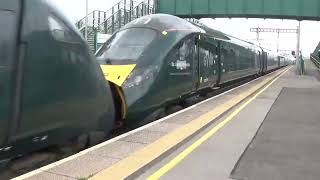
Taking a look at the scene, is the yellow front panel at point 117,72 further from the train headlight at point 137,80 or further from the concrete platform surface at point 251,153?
the concrete platform surface at point 251,153

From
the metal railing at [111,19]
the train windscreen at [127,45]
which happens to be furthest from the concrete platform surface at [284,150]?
the metal railing at [111,19]

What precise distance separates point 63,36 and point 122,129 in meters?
4.59

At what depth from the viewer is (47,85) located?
681 centimetres

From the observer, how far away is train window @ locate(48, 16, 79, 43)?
7090mm

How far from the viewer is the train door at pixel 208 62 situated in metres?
16.5

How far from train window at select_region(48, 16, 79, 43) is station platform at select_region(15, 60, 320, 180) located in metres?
1.69

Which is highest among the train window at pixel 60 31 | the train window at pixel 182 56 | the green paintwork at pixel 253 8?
the green paintwork at pixel 253 8

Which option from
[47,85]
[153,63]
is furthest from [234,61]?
[47,85]

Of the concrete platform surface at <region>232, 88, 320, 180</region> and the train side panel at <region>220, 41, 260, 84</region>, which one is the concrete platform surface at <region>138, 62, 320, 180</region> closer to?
the concrete platform surface at <region>232, 88, 320, 180</region>

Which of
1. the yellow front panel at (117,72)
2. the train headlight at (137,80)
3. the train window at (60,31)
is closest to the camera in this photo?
the train window at (60,31)

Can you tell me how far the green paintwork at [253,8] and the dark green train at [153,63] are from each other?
1104 inches

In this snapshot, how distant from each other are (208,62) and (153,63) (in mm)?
5957

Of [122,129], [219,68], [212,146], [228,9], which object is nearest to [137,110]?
[122,129]

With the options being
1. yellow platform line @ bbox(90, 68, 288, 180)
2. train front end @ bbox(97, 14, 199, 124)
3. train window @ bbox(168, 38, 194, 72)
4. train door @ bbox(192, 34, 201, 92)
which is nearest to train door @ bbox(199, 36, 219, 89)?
train door @ bbox(192, 34, 201, 92)
